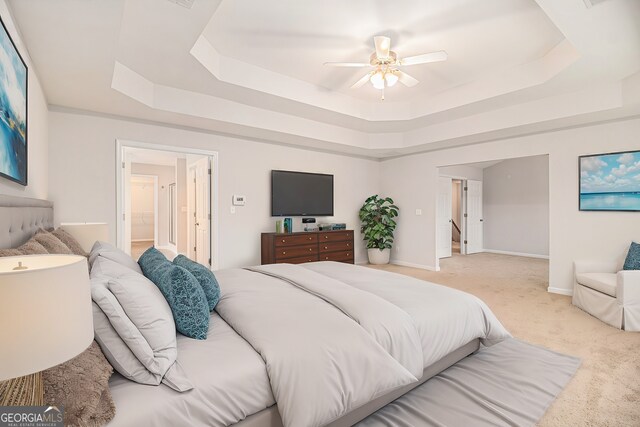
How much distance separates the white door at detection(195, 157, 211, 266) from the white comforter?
261cm

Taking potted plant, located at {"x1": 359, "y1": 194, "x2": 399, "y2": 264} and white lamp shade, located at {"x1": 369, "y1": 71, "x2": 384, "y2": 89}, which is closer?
white lamp shade, located at {"x1": 369, "y1": 71, "x2": 384, "y2": 89}

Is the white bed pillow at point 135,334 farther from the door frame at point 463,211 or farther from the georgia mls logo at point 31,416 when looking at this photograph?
the door frame at point 463,211

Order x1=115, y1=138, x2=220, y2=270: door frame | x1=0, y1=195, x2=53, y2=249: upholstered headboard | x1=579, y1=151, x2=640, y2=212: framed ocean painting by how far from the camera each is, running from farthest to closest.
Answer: x1=115, y1=138, x2=220, y2=270: door frame → x1=579, y1=151, x2=640, y2=212: framed ocean painting → x1=0, y1=195, x2=53, y2=249: upholstered headboard

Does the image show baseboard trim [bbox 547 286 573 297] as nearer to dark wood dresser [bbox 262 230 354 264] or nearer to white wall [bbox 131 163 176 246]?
dark wood dresser [bbox 262 230 354 264]

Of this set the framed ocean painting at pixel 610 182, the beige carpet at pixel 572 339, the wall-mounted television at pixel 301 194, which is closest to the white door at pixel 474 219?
the beige carpet at pixel 572 339

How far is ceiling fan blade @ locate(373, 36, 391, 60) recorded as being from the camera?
288cm

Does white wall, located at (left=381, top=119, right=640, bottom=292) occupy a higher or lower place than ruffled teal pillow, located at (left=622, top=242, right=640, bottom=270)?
higher

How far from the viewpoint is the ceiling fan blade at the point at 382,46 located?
9.43 feet

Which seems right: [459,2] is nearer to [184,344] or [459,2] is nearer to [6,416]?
[184,344]

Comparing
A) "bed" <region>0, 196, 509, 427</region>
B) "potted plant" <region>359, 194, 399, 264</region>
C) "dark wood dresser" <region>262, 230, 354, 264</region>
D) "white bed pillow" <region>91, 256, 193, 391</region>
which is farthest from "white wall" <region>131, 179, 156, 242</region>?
"white bed pillow" <region>91, 256, 193, 391</region>

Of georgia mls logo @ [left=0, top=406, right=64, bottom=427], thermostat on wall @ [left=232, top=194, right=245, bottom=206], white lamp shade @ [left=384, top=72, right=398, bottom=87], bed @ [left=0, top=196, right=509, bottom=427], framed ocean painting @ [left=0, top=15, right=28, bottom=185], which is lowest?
bed @ [left=0, top=196, right=509, bottom=427]

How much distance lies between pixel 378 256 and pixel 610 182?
373cm

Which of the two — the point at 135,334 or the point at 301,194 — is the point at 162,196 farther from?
the point at 135,334

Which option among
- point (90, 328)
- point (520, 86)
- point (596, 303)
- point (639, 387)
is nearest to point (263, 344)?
point (90, 328)
